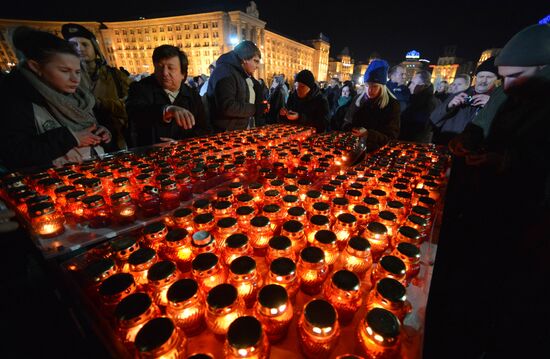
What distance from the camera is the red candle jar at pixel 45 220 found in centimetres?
127

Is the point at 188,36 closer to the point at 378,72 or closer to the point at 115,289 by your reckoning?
the point at 378,72

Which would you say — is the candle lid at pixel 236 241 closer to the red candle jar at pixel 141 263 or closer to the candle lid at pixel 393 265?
the red candle jar at pixel 141 263

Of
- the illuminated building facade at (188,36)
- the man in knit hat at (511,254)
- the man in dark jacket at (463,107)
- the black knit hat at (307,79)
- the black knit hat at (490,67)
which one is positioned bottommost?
the man in knit hat at (511,254)

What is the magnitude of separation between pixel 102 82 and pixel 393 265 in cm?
511

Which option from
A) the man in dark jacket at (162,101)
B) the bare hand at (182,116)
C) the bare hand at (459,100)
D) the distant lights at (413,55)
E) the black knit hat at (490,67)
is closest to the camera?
the bare hand at (182,116)

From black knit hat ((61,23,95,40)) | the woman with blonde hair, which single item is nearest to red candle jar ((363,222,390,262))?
the woman with blonde hair

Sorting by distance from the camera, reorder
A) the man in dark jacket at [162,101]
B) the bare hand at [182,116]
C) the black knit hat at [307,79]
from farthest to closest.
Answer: the black knit hat at [307,79] < the man in dark jacket at [162,101] < the bare hand at [182,116]

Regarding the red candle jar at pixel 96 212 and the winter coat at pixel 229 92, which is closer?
the red candle jar at pixel 96 212

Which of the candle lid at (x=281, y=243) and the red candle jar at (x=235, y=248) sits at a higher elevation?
the candle lid at (x=281, y=243)

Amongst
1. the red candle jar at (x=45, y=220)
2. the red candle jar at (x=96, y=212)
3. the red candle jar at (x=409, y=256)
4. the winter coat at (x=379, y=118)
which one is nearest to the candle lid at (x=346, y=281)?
the red candle jar at (x=409, y=256)

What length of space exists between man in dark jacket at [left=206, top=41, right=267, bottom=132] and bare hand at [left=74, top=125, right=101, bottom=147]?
202 centimetres

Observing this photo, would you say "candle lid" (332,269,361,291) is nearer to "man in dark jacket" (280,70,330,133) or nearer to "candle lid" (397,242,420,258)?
"candle lid" (397,242,420,258)

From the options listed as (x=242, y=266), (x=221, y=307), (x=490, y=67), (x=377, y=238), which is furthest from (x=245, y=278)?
(x=490, y=67)

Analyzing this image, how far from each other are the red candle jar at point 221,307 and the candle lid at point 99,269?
1.64 feet
